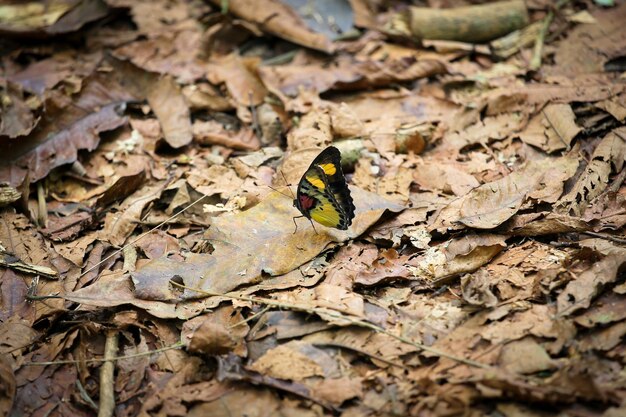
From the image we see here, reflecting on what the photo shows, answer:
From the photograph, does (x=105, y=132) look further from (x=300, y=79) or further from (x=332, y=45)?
(x=332, y=45)

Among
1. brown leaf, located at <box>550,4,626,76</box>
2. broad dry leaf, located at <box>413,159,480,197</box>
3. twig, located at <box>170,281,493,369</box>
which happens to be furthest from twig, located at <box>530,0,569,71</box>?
twig, located at <box>170,281,493,369</box>

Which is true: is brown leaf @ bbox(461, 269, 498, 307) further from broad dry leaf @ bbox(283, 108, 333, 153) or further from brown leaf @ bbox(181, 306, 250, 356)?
broad dry leaf @ bbox(283, 108, 333, 153)

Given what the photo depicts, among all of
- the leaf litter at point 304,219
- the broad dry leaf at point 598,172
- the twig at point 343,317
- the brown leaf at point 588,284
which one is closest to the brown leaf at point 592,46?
the leaf litter at point 304,219

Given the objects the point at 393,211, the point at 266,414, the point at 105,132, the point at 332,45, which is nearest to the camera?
the point at 266,414

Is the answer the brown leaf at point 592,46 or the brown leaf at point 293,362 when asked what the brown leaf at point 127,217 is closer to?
the brown leaf at point 293,362

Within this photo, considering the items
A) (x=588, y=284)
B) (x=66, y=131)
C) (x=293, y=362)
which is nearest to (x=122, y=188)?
(x=66, y=131)

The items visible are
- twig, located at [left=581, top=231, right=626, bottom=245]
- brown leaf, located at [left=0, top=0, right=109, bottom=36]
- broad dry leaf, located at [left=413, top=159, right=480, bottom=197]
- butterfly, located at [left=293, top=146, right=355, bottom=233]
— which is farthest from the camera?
brown leaf, located at [left=0, top=0, right=109, bottom=36]

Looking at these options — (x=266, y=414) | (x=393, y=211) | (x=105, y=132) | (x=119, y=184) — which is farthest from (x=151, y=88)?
(x=266, y=414)
